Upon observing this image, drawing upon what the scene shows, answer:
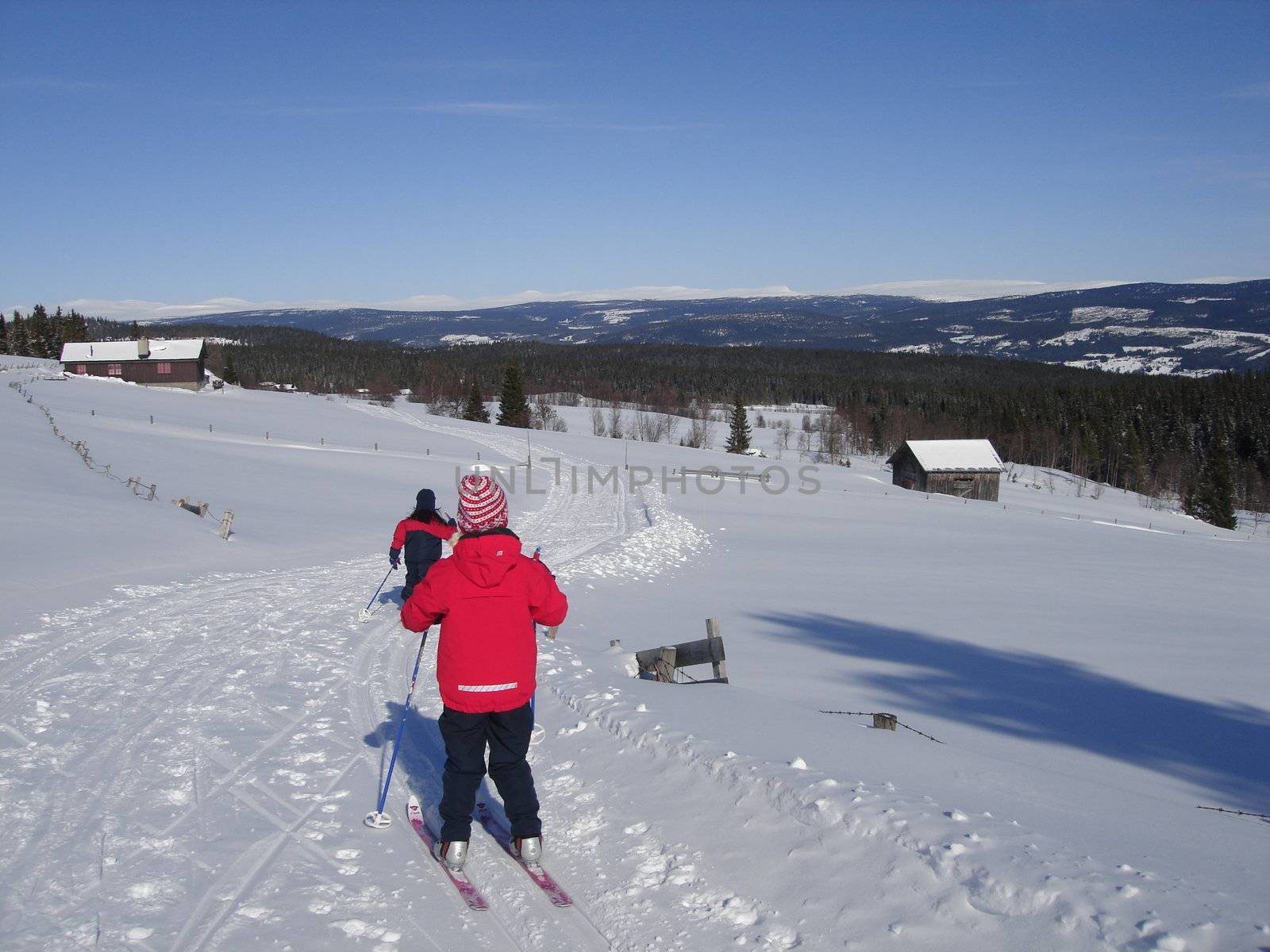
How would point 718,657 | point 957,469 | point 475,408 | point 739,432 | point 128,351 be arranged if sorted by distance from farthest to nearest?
point 739,432 < point 475,408 < point 128,351 < point 957,469 < point 718,657

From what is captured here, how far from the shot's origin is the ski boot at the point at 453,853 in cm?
431

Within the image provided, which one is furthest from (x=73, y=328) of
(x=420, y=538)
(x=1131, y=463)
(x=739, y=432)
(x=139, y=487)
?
(x=1131, y=463)

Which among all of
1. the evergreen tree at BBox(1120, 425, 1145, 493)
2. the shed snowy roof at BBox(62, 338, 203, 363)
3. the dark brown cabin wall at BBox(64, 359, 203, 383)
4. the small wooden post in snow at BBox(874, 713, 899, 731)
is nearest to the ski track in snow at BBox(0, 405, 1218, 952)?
the small wooden post in snow at BBox(874, 713, 899, 731)

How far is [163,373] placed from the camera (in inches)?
3022

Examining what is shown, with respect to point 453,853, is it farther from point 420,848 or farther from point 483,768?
point 483,768

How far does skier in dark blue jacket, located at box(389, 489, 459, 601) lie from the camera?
10484mm

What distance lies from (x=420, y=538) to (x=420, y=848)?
646 cm

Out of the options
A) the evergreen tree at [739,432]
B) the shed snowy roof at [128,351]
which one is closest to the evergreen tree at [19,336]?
the shed snowy roof at [128,351]

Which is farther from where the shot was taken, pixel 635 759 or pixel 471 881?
pixel 635 759

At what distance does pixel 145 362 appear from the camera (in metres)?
76.9

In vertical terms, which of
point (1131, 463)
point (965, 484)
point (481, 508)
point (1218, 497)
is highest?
point (481, 508)

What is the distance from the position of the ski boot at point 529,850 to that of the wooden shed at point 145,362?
83.6 m

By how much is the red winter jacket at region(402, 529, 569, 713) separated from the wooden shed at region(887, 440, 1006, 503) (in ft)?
192

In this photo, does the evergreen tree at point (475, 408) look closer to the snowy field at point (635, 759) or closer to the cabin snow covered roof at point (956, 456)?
the cabin snow covered roof at point (956, 456)
